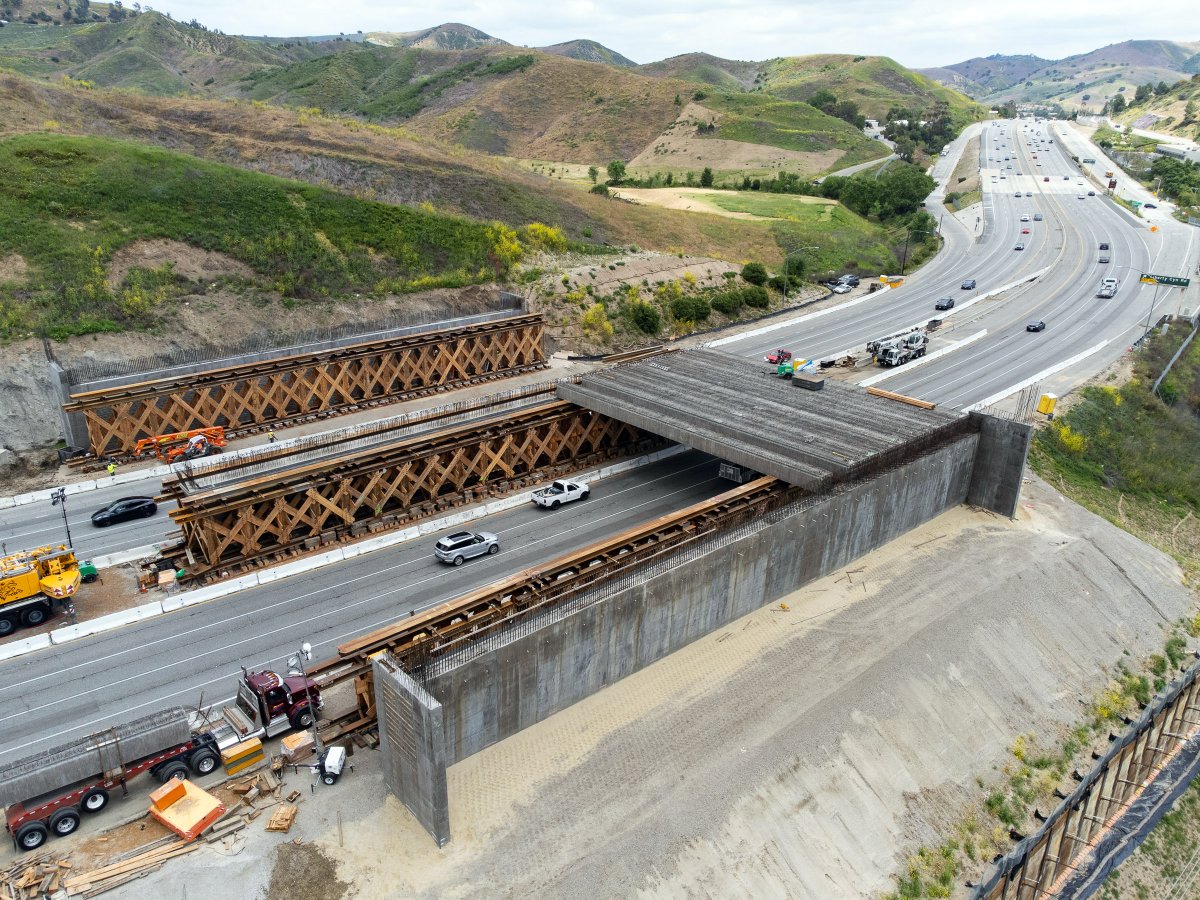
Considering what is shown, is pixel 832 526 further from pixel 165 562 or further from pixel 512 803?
pixel 165 562

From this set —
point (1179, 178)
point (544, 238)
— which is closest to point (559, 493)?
point (544, 238)

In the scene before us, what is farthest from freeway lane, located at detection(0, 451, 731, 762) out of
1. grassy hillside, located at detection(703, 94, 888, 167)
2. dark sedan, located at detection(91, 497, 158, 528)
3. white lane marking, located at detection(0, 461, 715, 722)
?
grassy hillside, located at detection(703, 94, 888, 167)

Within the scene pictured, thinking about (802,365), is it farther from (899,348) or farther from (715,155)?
(715,155)

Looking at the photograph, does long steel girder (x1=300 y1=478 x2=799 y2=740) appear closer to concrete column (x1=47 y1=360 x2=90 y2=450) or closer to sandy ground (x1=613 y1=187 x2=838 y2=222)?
concrete column (x1=47 y1=360 x2=90 y2=450)

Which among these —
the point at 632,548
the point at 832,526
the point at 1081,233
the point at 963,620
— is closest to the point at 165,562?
the point at 632,548

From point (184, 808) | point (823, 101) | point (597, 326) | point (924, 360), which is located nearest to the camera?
point (184, 808)
